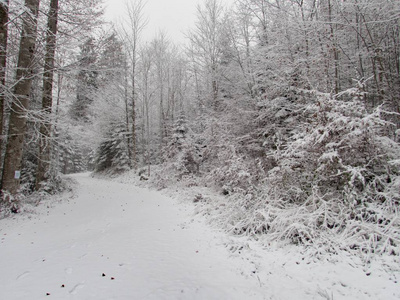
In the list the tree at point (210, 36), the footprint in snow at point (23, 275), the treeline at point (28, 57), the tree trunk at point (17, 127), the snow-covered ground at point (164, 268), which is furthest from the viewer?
the tree at point (210, 36)

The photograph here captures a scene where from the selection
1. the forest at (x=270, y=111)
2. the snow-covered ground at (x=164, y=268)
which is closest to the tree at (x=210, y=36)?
the forest at (x=270, y=111)

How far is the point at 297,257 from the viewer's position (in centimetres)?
323

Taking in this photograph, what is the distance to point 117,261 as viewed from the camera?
3.39m

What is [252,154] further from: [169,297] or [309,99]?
[169,297]

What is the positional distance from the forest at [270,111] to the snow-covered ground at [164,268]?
0.52 metres

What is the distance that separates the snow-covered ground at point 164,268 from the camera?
2484 mm

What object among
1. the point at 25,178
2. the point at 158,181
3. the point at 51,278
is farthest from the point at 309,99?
the point at 25,178

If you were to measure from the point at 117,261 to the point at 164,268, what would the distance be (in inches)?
34.1

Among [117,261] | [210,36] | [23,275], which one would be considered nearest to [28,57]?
[23,275]

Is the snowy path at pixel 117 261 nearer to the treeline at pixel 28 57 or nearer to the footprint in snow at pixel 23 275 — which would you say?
the footprint in snow at pixel 23 275

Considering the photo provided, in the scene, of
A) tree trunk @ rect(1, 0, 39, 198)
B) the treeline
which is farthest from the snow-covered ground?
the treeline

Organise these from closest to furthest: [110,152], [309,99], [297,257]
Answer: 1. [297,257]
2. [309,99]
3. [110,152]

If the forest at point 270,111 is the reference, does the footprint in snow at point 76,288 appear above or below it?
below

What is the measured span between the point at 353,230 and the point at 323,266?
35.8 inches
